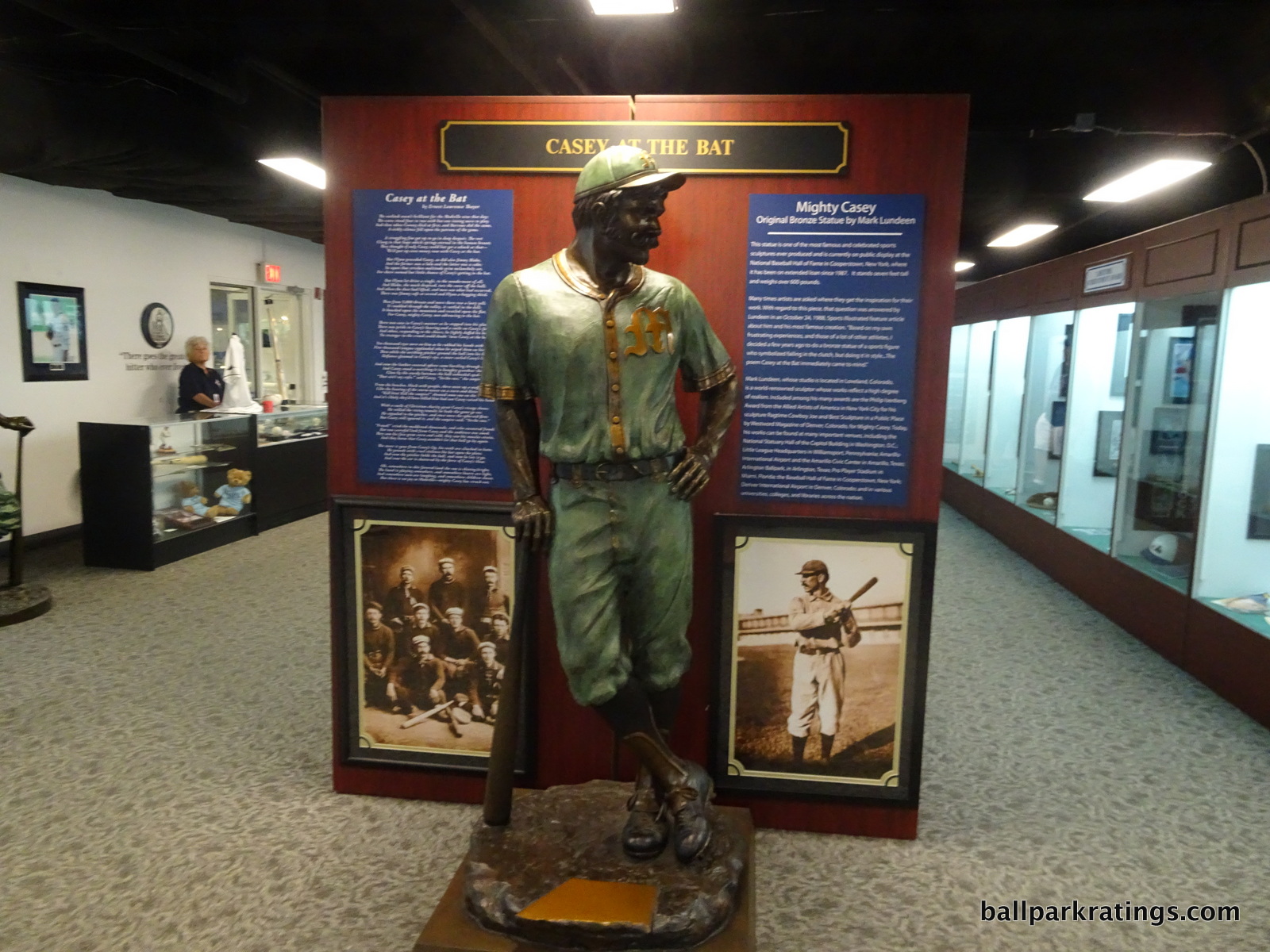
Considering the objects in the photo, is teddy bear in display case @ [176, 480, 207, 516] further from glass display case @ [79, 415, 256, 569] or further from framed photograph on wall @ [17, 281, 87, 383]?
framed photograph on wall @ [17, 281, 87, 383]

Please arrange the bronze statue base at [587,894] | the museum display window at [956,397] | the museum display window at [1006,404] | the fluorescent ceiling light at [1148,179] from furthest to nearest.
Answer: the museum display window at [956,397] → the museum display window at [1006,404] → the fluorescent ceiling light at [1148,179] → the bronze statue base at [587,894]

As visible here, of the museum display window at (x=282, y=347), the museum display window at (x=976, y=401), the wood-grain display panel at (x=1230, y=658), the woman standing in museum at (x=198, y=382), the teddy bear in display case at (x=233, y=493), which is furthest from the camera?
the museum display window at (x=282, y=347)

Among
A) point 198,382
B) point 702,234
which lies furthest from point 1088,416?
point 198,382

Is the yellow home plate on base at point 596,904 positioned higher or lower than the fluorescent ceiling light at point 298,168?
lower

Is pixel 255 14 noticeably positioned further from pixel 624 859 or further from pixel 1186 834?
pixel 1186 834

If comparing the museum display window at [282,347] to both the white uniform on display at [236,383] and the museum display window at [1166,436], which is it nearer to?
the white uniform on display at [236,383]

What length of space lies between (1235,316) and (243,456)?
660 cm

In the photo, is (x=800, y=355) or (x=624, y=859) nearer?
(x=624, y=859)

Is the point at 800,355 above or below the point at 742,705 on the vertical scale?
above

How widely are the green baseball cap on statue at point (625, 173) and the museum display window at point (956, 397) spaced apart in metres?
7.98

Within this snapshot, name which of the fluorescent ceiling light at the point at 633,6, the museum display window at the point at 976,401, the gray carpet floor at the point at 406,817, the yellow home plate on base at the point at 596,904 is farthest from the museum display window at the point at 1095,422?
the yellow home plate on base at the point at 596,904

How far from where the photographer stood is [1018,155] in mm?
5211

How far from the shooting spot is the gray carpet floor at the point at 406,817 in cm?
232

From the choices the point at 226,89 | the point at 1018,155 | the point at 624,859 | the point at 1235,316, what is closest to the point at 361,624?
the point at 624,859
